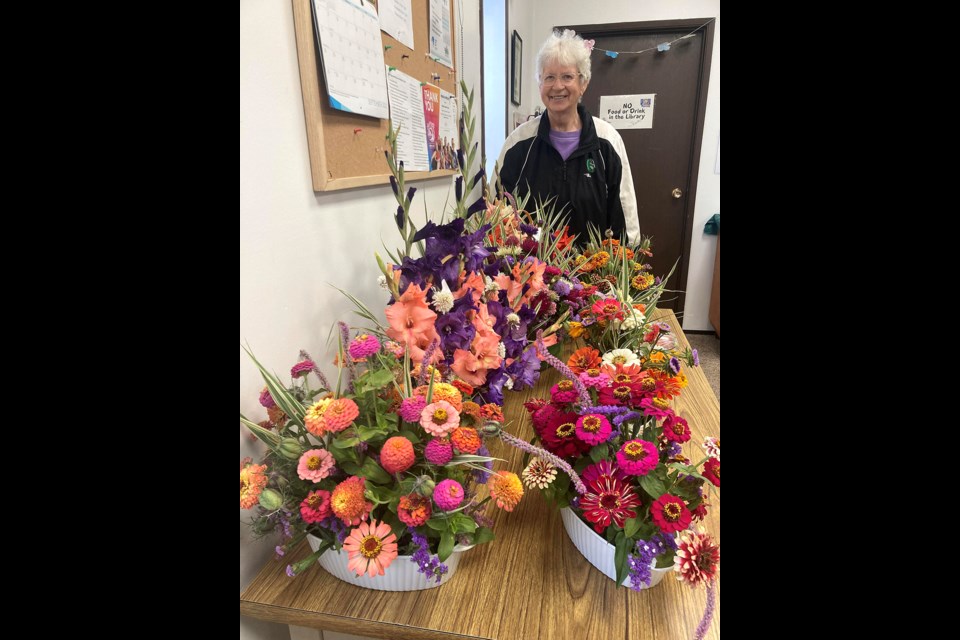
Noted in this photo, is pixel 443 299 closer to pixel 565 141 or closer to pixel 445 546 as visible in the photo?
pixel 445 546

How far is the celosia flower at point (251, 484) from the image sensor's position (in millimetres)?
504

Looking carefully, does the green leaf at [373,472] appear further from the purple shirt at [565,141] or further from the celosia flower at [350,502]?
the purple shirt at [565,141]

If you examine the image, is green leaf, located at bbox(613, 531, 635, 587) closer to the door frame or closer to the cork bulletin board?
the cork bulletin board

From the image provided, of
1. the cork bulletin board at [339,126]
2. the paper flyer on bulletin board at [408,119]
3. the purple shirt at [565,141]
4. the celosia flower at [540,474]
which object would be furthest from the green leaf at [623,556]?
the purple shirt at [565,141]

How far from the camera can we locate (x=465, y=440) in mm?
523

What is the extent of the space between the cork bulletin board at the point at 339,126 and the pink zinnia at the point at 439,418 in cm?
48

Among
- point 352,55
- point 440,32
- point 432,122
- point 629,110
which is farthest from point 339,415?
point 629,110

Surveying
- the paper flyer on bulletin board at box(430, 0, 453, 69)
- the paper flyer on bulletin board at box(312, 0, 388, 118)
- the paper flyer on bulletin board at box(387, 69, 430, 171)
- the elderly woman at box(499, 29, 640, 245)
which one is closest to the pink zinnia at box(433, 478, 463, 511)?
the paper flyer on bulletin board at box(312, 0, 388, 118)

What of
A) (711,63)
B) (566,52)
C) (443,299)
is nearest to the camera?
(443,299)

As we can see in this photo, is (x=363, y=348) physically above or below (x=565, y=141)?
below

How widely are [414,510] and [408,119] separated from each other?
970 mm

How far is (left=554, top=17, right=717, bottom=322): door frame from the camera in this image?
3152 mm
